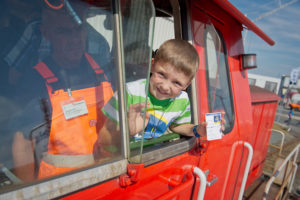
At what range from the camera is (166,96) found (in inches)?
45.3

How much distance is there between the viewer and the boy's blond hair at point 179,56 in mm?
1034

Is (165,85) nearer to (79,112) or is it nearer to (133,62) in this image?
(133,62)

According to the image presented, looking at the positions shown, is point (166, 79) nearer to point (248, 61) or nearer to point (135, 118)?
point (135, 118)

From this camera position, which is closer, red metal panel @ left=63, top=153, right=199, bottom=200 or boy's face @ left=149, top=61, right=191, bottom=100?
red metal panel @ left=63, top=153, right=199, bottom=200

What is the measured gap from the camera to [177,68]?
1.04 m

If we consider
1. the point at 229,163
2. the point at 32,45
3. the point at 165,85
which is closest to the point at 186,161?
the point at 165,85

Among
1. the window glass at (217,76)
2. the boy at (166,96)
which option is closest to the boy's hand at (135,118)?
the boy at (166,96)

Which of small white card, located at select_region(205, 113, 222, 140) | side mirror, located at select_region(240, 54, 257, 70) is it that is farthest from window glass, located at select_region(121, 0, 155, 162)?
side mirror, located at select_region(240, 54, 257, 70)

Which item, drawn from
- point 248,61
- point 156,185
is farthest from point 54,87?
point 248,61

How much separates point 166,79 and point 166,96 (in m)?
0.13

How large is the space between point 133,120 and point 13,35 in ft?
1.75

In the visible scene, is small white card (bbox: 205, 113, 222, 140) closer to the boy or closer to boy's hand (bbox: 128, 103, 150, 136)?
the boy

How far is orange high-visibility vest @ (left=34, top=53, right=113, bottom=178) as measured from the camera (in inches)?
28.0

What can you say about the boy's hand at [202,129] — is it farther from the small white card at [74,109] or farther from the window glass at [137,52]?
the small white card at [74,109]
